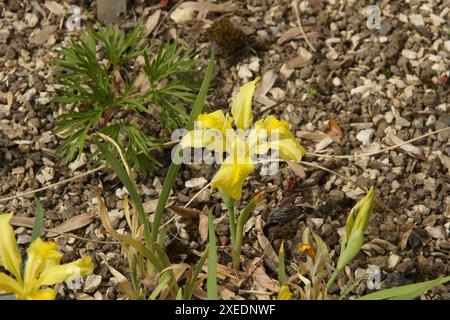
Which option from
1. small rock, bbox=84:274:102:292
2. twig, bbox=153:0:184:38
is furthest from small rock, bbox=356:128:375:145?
small rock, bbox=84:274:102:292

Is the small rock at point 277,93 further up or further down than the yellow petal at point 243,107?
further down

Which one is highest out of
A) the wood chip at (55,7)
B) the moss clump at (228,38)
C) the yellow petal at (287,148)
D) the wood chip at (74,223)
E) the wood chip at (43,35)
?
the wood chip at (55,7)

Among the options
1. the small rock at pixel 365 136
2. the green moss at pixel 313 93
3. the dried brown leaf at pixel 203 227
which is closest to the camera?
the dried brown leaf at pixel 203 227

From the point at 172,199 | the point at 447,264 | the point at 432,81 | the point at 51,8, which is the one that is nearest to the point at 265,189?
the point at 172,199

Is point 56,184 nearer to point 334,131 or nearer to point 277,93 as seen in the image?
point 277,93

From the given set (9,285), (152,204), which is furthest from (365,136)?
(9,285)

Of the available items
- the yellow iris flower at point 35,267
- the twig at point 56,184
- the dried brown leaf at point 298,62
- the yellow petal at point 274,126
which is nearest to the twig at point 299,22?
the dried brown leaf at point 298,62

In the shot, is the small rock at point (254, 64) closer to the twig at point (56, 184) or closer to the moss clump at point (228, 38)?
the moss clump at point (228, 38)
